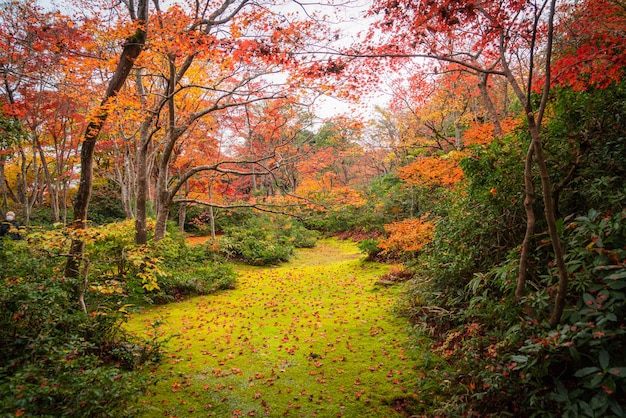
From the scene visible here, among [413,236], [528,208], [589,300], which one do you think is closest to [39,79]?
[528,208]

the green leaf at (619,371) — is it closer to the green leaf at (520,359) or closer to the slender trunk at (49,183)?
the green leaf at (520,359)

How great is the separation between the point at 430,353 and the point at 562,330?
1.90 m

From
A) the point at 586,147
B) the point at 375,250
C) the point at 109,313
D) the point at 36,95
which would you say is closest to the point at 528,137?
the point at 586,147

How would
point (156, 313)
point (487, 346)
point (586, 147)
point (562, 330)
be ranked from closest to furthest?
point (562, 330) → point (487, 346) → point (586, 147) → point (156, 313)

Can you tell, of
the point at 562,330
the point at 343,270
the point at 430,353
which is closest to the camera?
the point at 562,330

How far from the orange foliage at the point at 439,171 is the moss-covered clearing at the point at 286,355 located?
311 cm

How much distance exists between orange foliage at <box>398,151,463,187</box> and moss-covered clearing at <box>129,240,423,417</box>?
10.2 ft

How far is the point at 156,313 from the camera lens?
20.8 ft

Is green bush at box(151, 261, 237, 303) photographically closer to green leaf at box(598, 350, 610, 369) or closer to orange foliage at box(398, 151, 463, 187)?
orange foliage at box(398, 151, 463, 187)

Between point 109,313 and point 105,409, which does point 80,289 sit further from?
point 105,409

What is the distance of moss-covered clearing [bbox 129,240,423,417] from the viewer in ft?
10.4

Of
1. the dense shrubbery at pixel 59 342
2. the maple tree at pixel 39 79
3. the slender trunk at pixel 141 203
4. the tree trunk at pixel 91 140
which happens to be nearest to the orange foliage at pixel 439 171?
the tree trunk at pixel 91 140

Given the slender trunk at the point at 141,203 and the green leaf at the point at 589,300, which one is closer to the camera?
the green leaf at the point at 589,300

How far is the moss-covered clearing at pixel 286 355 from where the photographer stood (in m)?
3.18
